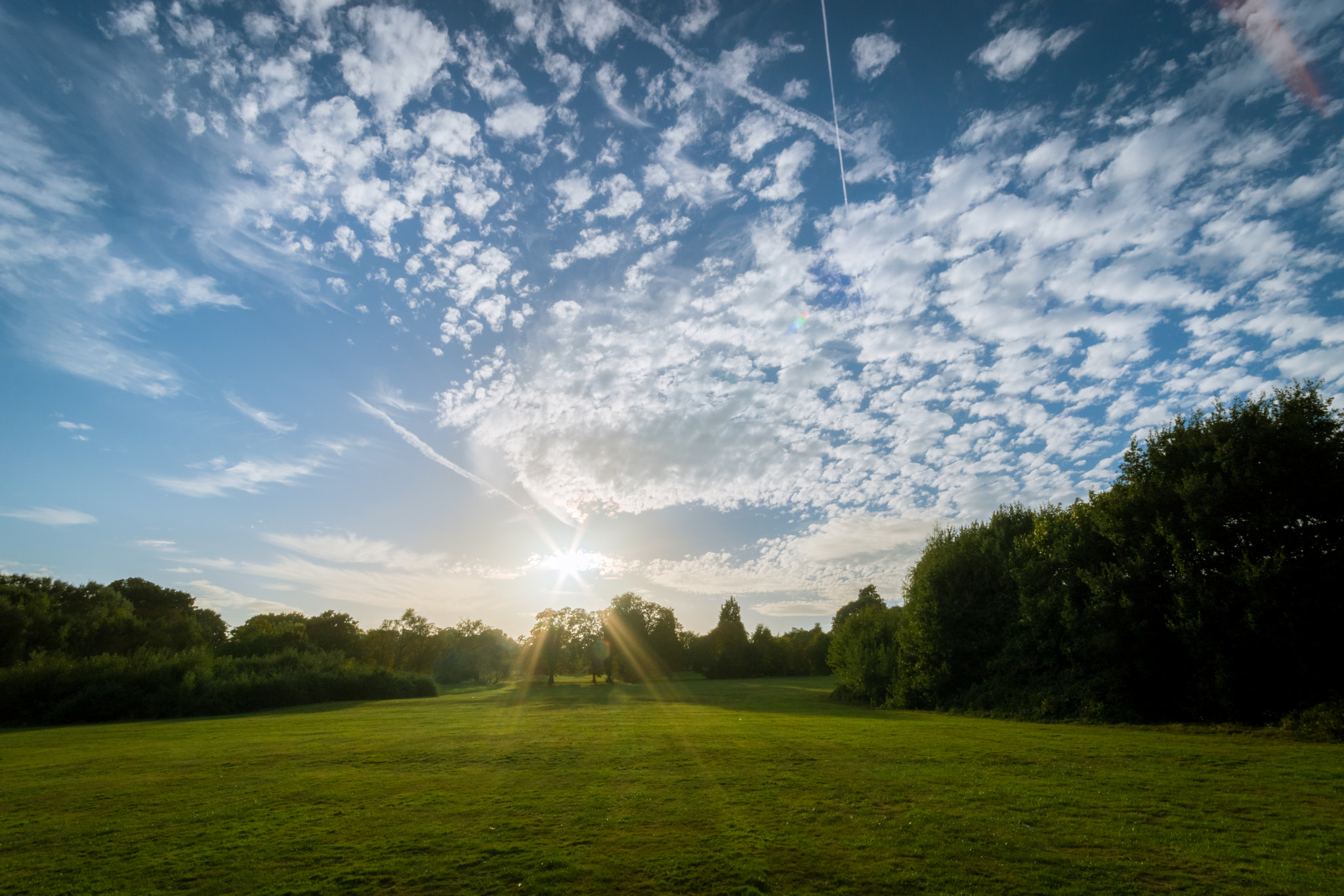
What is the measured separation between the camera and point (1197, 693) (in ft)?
78.2

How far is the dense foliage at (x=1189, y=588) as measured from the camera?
21.5 metres

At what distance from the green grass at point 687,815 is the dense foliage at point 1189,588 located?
344 cm

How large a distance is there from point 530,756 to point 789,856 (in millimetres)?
11843

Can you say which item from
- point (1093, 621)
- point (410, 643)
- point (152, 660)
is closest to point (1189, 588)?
point (1093, 621)

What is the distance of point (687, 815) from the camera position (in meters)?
11.3

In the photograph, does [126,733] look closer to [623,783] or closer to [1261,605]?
[623,783]

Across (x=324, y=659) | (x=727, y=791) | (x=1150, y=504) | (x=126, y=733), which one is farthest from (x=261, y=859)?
(x=324, y=659)

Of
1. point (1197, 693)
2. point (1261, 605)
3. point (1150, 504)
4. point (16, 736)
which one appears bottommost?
point (16, 736)

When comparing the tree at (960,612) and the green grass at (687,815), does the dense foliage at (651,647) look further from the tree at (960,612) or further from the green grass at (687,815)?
the green grass at (687,815)

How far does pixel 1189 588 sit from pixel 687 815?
79.4ft

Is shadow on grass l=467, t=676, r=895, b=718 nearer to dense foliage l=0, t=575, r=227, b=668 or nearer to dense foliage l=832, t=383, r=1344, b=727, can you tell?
dense foliage l=832, t=383, r=1344, b=727

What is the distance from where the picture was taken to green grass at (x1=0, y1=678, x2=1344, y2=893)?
815 centimetres

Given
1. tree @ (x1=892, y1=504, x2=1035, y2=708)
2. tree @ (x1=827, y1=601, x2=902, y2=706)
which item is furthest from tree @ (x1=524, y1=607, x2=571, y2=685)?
tree @ (x1=892, y1=504, x2=1035, y2=708)

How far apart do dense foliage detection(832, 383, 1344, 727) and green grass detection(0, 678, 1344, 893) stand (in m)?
3.44
